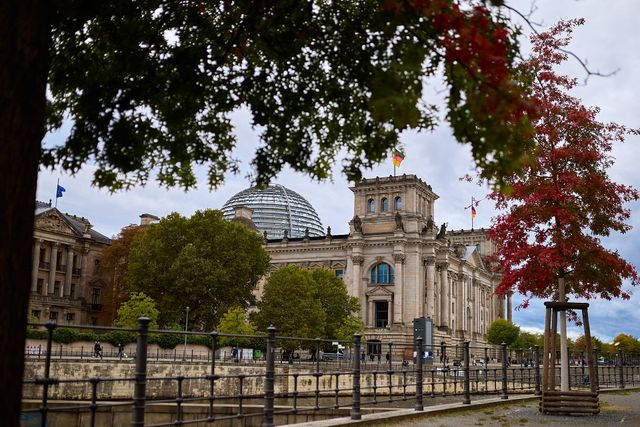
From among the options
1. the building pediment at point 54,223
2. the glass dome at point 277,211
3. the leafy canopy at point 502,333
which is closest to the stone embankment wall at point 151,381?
the building pediment at point 54,223

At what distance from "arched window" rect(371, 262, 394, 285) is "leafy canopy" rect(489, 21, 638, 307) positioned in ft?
251

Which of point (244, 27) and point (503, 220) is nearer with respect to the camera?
point (244, 27)

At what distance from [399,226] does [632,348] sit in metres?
76.5

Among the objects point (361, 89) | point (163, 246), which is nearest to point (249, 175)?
point (361, 89)

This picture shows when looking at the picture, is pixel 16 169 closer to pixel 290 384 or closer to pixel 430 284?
pixel 290 384

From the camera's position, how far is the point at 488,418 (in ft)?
56.2

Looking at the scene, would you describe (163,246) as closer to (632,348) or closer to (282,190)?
(282,190)

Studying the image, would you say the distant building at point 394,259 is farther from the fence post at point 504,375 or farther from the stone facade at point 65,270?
the fence post at point 504,375

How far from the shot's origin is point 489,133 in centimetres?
717

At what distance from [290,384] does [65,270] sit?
61460 mm

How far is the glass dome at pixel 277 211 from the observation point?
13138 cm

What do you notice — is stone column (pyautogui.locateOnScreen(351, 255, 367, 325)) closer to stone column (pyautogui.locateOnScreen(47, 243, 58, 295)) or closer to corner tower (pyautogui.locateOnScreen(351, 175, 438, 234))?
corner tower (pyautogui.locateOnScreen(351, 175, 438, 234))

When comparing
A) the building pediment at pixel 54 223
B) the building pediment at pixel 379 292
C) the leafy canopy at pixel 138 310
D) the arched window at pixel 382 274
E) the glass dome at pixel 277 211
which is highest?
the glass dome at pixel 277 211

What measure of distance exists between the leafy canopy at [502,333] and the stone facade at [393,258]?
27.6 feet
